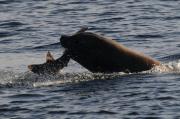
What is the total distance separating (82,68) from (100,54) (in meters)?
1.70

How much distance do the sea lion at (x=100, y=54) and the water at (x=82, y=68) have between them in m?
0.23

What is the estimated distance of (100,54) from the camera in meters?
17.8

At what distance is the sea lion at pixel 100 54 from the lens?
17.7 m

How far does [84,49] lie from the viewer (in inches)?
697

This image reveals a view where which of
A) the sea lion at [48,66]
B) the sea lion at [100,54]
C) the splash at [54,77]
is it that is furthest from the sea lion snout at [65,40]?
the splash at [54,77]

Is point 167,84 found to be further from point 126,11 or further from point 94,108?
point 126,11

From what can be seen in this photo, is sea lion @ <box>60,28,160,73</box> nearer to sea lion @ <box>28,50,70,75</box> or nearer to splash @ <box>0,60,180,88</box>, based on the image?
splash @ <box>0,60,180,88</box>

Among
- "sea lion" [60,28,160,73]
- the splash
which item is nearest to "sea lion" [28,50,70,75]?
the splash

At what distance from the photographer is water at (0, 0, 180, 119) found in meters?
14.8

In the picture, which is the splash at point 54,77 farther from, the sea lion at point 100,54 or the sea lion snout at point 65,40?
the sea lion snout at point 65,40

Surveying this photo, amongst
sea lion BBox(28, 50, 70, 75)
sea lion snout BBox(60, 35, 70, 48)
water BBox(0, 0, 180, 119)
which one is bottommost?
water BBox(0, 0, 180, 119)

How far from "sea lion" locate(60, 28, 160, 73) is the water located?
0.74ft

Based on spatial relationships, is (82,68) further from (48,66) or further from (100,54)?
(48,66)

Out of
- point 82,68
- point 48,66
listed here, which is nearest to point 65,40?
point 48,66
